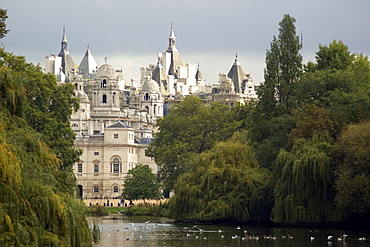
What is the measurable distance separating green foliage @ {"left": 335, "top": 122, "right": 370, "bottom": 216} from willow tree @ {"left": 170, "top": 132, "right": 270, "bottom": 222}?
7.49 metres

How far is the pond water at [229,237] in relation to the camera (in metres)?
46.2

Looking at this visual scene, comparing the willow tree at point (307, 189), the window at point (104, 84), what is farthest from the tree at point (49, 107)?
the window at point (104, 84)

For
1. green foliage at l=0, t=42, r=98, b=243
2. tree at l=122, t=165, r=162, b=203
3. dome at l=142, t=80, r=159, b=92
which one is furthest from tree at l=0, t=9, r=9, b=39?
dome at l=142, t=80, r=159, b=92

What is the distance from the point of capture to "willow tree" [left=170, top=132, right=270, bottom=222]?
58031 millimetres

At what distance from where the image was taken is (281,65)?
6812 cm

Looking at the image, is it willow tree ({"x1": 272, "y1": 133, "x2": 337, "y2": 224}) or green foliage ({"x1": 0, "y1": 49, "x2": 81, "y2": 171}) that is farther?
green foliage ({"x1": 0, "y1": 49, "x2": 81, "y2": 171})

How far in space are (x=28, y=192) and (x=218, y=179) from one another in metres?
31.3

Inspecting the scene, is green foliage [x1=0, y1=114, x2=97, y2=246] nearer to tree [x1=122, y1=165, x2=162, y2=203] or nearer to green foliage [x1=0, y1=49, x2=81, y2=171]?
green foliage [x1=0, y1=49, x2=81, y2=171]

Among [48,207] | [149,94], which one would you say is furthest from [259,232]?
[149,94]

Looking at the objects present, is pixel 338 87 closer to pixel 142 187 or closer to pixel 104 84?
pixel 142 187

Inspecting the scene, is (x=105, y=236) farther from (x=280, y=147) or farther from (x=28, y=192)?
(x=28, y=192)

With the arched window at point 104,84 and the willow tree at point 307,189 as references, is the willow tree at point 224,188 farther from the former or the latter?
the arched window at point 104,84

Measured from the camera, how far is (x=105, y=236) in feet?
173

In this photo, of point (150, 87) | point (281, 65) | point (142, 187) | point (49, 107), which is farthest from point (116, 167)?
point (49, 107)
